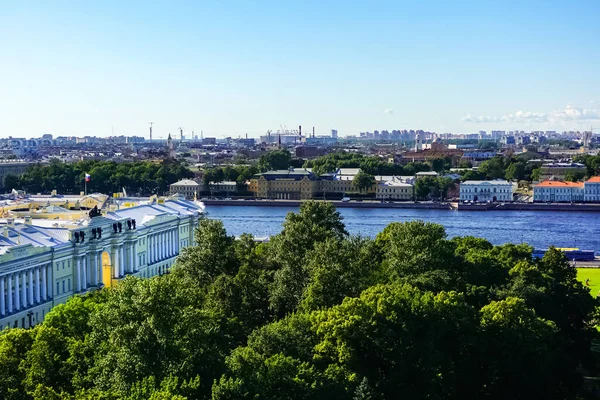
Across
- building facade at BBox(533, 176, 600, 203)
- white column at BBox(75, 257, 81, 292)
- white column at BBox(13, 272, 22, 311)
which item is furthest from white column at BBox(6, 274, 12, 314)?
building facade at BBox(533, 176, 600, 203)

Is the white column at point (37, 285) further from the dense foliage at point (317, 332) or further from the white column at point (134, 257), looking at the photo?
the white column at point (134, 257)

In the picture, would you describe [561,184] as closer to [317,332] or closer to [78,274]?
[78,274]

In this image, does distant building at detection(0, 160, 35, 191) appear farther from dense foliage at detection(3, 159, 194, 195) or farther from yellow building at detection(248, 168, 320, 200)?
yellow building at detection(248, 168, 320, 200)

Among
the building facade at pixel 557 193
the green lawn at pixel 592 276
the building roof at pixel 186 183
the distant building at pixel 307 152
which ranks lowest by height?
the green lawn at pixel 592 276

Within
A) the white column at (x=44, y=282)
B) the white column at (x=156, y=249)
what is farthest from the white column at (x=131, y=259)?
the white column at (x=44, y=282)

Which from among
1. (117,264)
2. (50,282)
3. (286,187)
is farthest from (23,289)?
(286,187)

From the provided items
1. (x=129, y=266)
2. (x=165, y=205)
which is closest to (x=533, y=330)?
(x=129, y=266)
